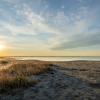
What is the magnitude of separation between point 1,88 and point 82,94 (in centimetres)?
460

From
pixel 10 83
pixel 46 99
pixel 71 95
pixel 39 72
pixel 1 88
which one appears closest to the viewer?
pixel 46 99

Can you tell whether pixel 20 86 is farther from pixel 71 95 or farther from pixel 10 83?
pixel 71 95

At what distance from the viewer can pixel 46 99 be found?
8.74 m

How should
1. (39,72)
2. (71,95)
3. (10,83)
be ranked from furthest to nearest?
(39,72) < (10,83) < (71,95)

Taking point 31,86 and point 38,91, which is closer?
point 38,91

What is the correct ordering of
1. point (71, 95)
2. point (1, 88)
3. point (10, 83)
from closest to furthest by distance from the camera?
point (71, 95) < point (1, 88) < point (10, 83)

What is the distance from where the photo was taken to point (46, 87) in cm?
1105

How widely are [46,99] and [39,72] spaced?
24.5ft

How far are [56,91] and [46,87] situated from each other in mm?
1118

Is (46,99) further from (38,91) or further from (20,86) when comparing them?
(20,86)

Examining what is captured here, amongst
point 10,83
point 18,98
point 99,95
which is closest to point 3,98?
point 18,98

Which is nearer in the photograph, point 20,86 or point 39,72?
point 20,86

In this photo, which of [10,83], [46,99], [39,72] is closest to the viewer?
[46,99]

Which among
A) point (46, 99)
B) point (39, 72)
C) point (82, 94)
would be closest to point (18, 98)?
point (46, 99)
